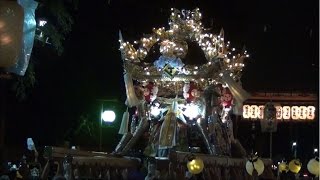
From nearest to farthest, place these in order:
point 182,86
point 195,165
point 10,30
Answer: point 10,30 < point 195,165 < point 182,86

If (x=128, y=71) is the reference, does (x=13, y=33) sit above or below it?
below

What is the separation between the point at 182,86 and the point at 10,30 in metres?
12.9

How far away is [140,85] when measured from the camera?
18.9 m

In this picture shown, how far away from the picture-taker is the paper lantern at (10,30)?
592cm

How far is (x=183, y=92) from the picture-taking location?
18578 millimetres

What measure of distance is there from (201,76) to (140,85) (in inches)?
82.1

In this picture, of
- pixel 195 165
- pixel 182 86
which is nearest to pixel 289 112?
pixel 182 86

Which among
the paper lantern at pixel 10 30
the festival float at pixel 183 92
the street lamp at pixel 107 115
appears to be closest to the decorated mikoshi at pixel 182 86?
the festival float at pixel 183 92

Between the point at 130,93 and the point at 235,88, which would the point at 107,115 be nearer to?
the point at 130,93

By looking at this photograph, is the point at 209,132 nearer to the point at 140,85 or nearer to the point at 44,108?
the point at 140,85

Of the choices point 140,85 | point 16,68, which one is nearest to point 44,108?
point 140,85

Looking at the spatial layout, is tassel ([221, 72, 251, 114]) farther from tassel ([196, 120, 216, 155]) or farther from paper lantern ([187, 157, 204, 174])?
paper lantern ([187, 157, 204, 174])

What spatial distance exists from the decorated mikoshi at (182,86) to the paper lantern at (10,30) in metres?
12.0

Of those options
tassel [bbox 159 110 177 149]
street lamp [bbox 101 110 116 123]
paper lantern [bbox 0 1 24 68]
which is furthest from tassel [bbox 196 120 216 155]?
paper lantern [bbox 0 1 24 68]
